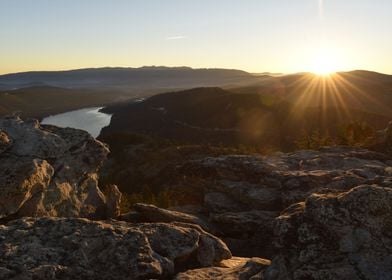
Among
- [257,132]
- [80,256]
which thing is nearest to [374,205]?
[80,256]

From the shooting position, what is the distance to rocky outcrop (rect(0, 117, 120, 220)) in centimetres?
Answer: 1310

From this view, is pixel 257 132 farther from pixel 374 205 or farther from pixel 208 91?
pixel 374 205

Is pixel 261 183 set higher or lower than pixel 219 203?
higher

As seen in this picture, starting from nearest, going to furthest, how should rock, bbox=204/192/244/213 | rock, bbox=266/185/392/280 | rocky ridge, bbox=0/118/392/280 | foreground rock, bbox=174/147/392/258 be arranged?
rock, bbox=266/185/392/280
rocky ridge, bbox=0/118/392/280
foreground rock, bbox=174/147/392/258
rock, bbox=204/192/244/213

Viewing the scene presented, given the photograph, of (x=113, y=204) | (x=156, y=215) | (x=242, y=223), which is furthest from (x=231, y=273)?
(x=113, y=204)

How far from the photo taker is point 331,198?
10195 mm

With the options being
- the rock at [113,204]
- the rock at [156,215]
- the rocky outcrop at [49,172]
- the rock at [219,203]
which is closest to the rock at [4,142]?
the rocky outcrop at [49,172]

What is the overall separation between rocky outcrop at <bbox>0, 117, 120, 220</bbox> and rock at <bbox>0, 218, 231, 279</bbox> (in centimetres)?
168

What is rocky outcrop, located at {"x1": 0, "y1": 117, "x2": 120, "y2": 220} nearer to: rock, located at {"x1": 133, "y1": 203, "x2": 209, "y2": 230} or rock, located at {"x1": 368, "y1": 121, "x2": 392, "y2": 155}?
rock, located at {"x1": 133, "y1": 203, "x2": 209, "y2": 230}

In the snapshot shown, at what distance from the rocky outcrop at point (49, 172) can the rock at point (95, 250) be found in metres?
1.68

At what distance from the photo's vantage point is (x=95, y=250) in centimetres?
1076

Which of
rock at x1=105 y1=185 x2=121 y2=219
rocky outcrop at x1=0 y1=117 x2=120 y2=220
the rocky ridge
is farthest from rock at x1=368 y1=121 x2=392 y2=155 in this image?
rocky outcrop at x1=0 y1=117 x2=120 y2=220

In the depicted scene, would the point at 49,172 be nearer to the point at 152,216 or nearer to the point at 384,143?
the point at 152,216

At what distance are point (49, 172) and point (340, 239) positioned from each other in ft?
28.9
